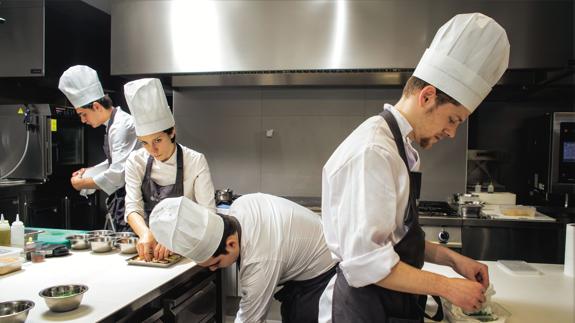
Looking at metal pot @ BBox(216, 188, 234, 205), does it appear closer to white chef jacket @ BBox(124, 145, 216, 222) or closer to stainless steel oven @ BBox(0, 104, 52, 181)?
white chef jacket @ BBox(124, 145, 216, 222)

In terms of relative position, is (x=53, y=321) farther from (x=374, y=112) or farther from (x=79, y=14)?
(x=79, y=14)

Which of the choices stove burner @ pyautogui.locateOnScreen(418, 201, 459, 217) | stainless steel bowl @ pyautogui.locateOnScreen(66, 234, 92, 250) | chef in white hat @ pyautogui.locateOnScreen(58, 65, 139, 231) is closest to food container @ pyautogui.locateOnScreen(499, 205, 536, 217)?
stove burner @ pyautogui.locateOnScreen(418, 201, 459, 217)

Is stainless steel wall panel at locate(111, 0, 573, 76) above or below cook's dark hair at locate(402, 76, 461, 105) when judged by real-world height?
above

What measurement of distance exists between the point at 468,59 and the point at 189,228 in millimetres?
975

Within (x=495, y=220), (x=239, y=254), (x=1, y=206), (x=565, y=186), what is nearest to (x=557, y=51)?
(x=565, y=186)

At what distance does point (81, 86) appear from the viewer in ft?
8.63

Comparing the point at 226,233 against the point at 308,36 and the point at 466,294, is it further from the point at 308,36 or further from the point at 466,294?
the point at 308,36

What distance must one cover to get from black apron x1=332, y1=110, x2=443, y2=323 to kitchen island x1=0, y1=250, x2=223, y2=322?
27.5 inches

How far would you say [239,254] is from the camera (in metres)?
1.46

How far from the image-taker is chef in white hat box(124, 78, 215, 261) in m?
2.01

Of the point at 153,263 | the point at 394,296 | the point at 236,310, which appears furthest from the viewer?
the point at 236,310

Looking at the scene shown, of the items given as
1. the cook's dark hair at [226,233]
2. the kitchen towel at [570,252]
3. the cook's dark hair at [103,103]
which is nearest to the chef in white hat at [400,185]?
the cook's dark hair at [226,233]

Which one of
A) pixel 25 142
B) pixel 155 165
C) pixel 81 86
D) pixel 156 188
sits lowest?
pixel 156 188

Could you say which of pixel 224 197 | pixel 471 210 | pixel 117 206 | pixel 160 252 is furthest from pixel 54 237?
pixel 471 210
